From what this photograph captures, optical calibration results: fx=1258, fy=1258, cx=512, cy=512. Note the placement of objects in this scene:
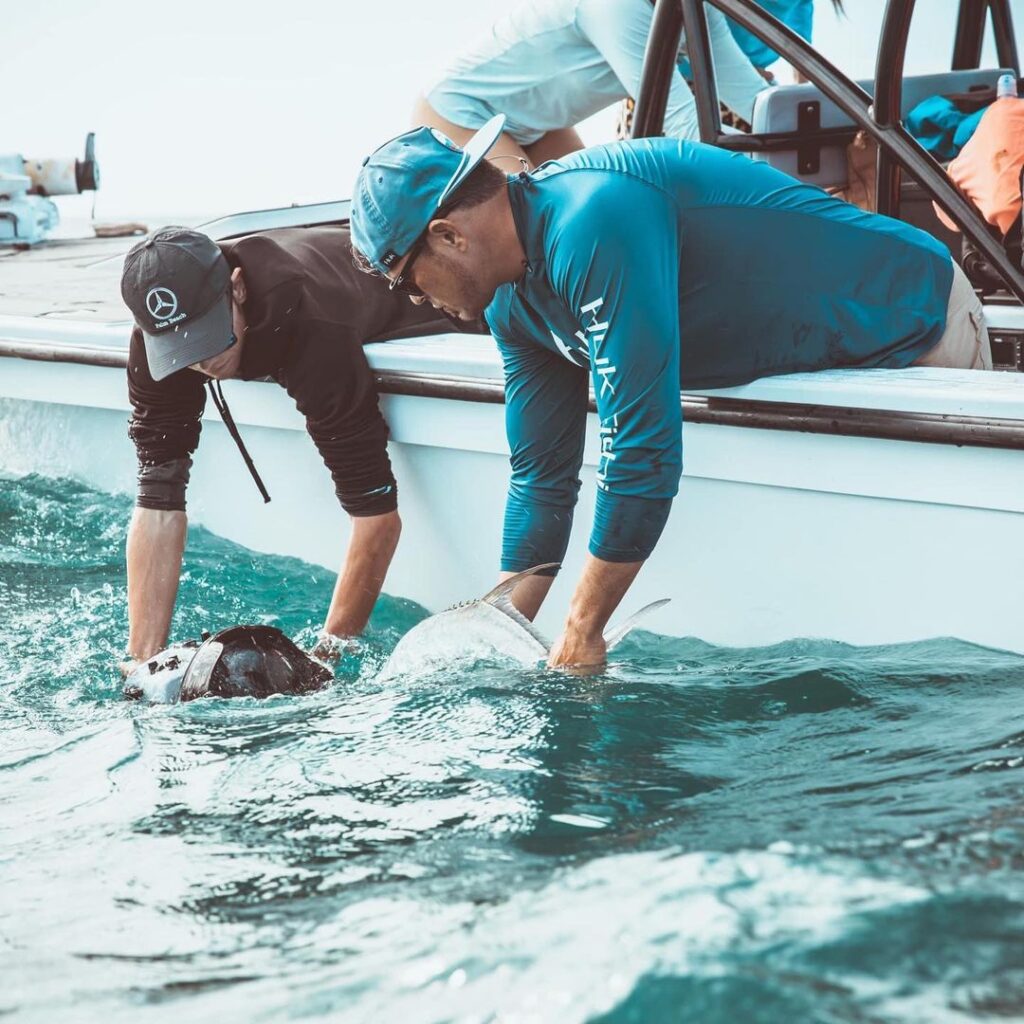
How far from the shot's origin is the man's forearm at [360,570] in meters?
2.90

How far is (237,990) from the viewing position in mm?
1209

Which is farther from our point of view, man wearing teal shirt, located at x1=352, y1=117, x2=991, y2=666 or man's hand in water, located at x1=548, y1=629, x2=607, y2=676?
man's hand in water, located at x1=548, y1=629, x2=607, y2=676

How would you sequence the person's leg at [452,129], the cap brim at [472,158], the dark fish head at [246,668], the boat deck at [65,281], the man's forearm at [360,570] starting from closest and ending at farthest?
the cap brim at [472,158] < the dark fish head at [246,668] < the man's forearm at [360,570] < the person's leg at [452,129] < the boat deck at [65,281]

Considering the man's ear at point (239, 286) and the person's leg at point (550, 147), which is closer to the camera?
the man's ear at point (239, 286)

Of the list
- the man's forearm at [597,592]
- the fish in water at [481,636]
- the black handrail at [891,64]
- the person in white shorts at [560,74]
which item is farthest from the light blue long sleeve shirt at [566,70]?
the man's forearm at [597,592]

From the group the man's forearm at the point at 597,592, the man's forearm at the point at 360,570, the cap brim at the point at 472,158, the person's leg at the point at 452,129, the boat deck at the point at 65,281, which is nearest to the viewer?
the cap brim at the point at 472,158

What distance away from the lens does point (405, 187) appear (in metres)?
1.97

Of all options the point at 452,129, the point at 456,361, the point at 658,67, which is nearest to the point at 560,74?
the point at 452,129

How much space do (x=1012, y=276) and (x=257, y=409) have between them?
186 cm

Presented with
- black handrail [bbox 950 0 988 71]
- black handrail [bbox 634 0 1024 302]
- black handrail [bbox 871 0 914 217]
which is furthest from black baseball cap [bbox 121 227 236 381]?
black handrail [bbox 950 0 988 71]

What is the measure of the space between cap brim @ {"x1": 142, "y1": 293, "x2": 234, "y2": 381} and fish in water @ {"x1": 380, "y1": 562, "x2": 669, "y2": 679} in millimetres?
736

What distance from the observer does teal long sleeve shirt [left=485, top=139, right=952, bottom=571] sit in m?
1.98

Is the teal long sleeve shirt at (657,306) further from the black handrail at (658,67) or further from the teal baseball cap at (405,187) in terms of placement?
the black handrail at (658,67)

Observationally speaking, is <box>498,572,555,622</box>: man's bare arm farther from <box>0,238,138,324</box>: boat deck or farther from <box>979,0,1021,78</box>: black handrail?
<box>979,0,1021,78</box>: black handrail
